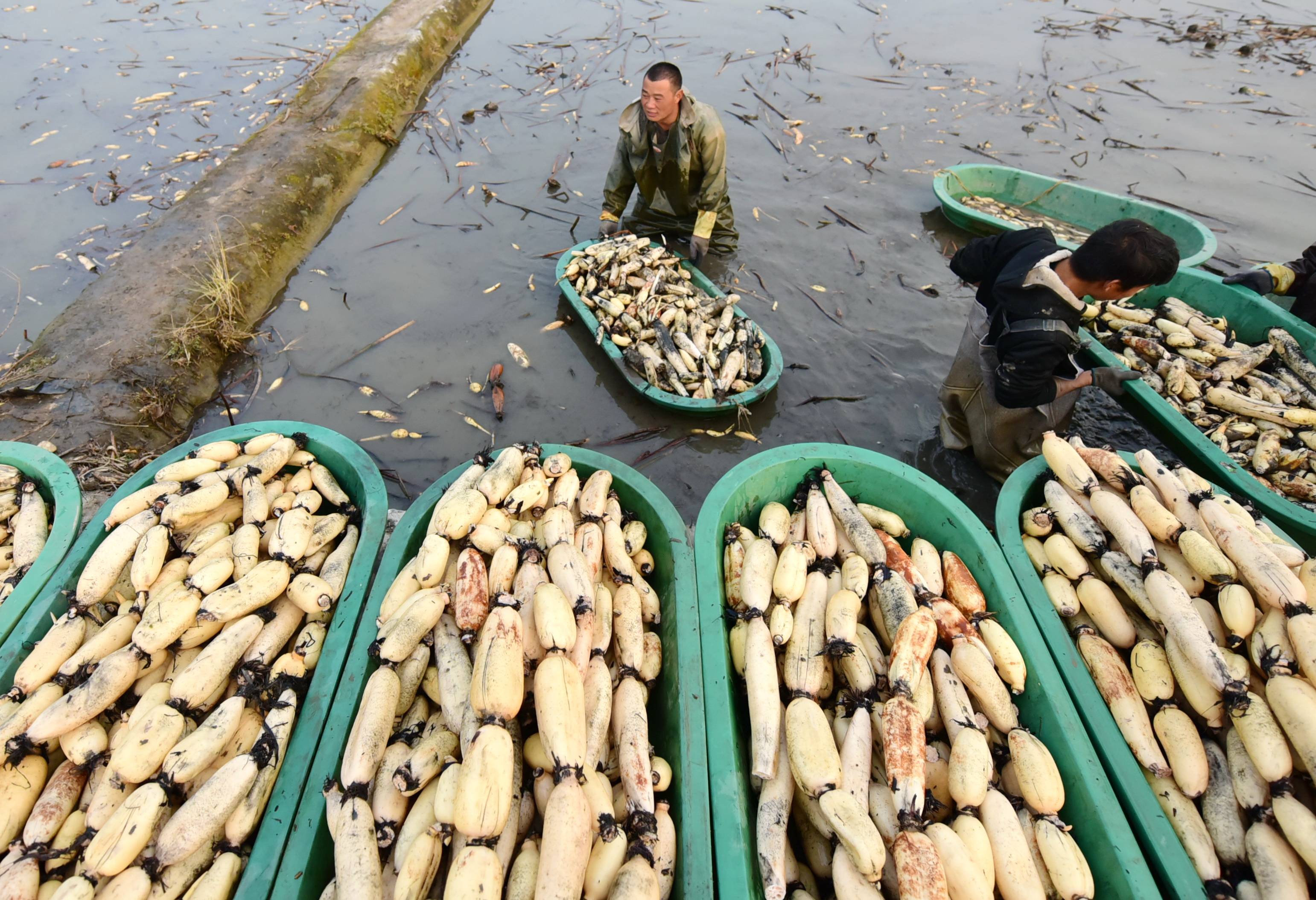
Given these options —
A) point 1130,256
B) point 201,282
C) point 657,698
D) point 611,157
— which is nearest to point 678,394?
point 657,698

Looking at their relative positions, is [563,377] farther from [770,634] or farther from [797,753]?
[797,753]

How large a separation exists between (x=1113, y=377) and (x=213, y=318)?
709 cm

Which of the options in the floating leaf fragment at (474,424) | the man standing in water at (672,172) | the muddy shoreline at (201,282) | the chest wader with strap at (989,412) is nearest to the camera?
the chest wader with strap at (989,412)

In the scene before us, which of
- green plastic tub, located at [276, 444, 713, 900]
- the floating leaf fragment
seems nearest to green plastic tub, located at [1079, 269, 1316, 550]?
green plastic tub, located at [276, 444, 713, 900]

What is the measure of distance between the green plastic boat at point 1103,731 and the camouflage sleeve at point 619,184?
4.55m

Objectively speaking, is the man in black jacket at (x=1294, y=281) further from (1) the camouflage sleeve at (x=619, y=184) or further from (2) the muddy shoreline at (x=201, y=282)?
(2) the muddy shoreline at (x=201, y=282)

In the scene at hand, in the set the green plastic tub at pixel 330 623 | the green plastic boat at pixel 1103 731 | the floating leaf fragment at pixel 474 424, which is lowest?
the floating leaf fragment at pixel 474 424

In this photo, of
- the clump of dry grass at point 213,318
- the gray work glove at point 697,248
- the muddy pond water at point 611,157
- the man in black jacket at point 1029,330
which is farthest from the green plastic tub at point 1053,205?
the clump of dry grass at point 213,318

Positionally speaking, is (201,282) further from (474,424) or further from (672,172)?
(672,172)

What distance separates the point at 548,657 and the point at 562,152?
762 cm

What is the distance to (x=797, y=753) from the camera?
2.21 meters

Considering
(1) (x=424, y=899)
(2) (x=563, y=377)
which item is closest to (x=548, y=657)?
(1) (x=424, y=899)

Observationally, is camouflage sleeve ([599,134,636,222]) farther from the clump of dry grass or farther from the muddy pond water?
the clump of dry grass

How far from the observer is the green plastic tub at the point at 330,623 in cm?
206
